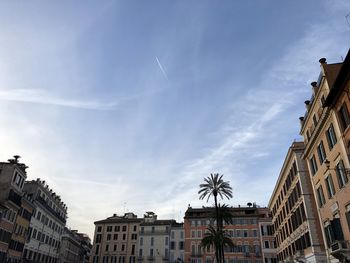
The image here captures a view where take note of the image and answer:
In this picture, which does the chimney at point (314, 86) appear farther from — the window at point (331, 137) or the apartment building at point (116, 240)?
the apartment building at point (116, 240)

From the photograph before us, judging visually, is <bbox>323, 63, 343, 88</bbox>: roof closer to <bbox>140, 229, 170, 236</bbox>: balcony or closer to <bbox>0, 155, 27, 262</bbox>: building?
<bbox>0, 155, 27, 262</bbox>: building

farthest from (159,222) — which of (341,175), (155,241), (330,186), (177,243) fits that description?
(341,175)

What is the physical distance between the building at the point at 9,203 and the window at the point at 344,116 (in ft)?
145

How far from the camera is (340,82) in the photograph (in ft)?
85.5

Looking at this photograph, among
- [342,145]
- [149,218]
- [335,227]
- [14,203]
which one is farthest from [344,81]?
[149,218]

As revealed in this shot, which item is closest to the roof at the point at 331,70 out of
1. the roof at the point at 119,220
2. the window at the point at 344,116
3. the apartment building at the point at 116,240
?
the window at the point at 344,116

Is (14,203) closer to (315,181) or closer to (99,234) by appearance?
(315,181)

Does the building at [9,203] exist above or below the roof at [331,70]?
below

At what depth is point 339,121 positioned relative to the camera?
2752 centimetres

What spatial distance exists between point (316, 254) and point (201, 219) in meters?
51.5

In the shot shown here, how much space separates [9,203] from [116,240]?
51278mm

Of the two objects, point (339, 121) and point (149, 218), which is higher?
point (149, 218)

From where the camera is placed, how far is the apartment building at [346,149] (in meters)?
25.7

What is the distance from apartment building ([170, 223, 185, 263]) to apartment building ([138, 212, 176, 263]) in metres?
1.11
